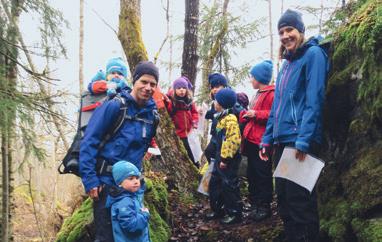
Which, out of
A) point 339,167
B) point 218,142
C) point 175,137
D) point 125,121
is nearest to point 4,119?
point 125,121

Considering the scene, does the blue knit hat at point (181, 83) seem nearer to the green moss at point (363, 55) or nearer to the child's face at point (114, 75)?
the child's face at point (114, 75)

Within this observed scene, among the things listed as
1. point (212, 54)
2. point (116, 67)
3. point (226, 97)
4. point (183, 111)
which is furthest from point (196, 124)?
point (212, 54)

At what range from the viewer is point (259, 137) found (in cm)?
502

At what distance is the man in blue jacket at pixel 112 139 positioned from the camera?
346cm

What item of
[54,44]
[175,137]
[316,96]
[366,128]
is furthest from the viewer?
[54,44]

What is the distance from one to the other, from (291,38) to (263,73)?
4.55 feet

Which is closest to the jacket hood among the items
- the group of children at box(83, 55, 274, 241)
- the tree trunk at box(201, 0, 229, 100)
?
the group of children at box(83, 55, 274, 241)

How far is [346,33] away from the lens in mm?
4039

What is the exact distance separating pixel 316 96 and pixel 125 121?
1.74 meters

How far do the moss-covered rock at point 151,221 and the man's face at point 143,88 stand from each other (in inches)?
76.4

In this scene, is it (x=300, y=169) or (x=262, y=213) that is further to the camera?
(x=262, y=213)

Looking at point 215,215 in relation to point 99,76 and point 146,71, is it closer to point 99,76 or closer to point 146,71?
point 99,76

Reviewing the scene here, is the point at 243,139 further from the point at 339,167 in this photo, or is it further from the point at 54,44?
the point at 54,44

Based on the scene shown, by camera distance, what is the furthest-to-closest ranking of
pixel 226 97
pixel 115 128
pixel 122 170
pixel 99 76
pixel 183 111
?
1. pixel 183 111
2. pixel 226 97
3. pixel 99 76
4. pixel 115 128
5. pixel 122 170
